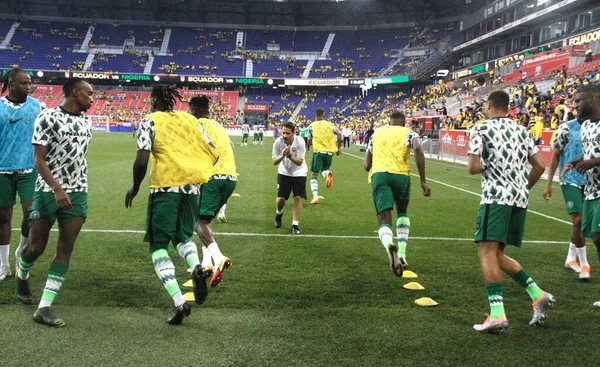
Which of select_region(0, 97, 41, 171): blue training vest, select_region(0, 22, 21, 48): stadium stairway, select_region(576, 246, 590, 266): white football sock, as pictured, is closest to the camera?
select_region(0, 97, 41, 171): blue training vest

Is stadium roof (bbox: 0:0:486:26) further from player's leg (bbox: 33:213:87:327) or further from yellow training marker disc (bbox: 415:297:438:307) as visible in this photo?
player's leg (bbox: 33:213:87:327)

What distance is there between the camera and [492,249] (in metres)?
4.65

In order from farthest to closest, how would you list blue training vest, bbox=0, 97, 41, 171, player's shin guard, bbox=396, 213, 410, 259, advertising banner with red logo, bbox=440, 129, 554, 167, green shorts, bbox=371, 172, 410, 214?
advertising banner with red logo, bbox=440, 129, 554, 167 → player's shin guard, bbox=396, 213, 410, 259 → green shorts, bbox=371, 172, 410, 214 → blue training vest, bbox=0, 97, 41, 171

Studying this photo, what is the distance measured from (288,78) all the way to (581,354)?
67775 millimetres

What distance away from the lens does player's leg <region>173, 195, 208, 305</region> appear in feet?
15.3

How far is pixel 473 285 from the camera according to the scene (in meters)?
5.99

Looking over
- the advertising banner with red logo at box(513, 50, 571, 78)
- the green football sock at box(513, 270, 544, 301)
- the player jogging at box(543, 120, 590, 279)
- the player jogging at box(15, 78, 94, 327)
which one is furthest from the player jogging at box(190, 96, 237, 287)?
the advertising banner with red logo at box(513, 50, 571, 78)

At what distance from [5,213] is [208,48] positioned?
73.7m

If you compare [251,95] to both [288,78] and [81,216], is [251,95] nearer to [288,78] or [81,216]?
[288,78]

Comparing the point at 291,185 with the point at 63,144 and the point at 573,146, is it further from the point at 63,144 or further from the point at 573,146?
the point at 63,144

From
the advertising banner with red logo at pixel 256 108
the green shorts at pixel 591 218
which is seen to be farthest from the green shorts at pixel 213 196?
the advertising banner with red logo at pixel 256 108

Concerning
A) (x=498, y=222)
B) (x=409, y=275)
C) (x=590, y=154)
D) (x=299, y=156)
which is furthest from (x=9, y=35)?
(x=498, y=222)

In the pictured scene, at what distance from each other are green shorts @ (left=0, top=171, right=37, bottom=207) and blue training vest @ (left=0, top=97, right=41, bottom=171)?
10cm

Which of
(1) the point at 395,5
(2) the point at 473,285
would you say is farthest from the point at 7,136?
(1) the point at 395,5
